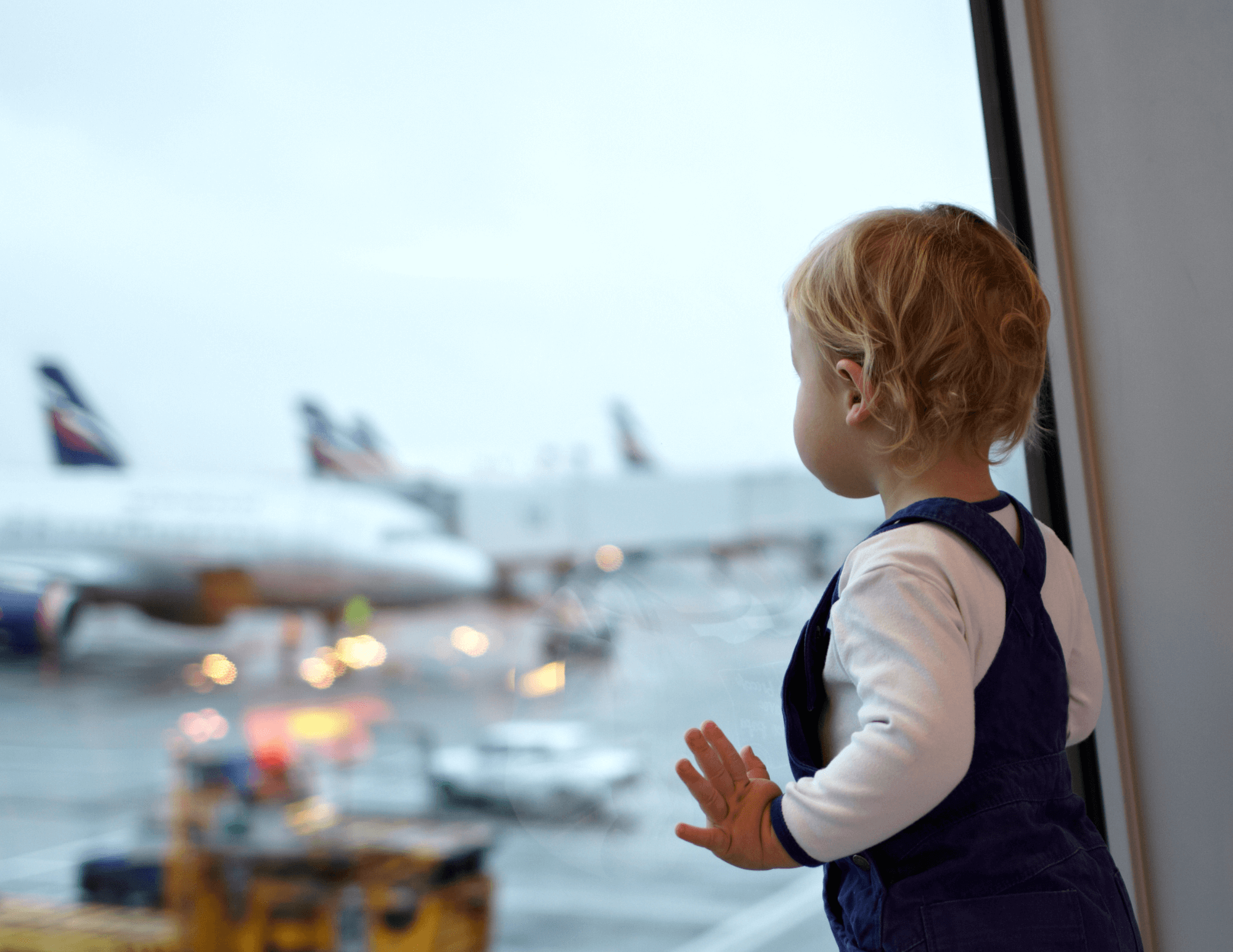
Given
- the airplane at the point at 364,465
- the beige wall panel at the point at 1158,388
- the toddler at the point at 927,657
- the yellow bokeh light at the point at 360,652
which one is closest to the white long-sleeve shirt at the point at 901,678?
the toddler at the point at 927,657

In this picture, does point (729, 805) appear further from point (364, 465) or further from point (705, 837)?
point (364, 465)

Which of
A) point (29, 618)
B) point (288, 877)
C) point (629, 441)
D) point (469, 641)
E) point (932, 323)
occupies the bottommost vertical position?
point (469, 641)

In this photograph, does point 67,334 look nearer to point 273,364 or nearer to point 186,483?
point 273,364

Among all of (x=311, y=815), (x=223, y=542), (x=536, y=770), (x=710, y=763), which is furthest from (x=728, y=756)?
(x=223, y=542)

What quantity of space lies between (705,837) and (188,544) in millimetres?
4280

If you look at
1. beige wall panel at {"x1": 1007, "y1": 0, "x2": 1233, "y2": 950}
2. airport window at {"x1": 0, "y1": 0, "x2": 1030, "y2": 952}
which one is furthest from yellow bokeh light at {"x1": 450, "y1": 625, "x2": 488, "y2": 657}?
beige wall panel at {"x1": 1007, "y1": 0, "x2": 1233, "y2": 950}

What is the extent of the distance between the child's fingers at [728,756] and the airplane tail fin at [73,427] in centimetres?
153

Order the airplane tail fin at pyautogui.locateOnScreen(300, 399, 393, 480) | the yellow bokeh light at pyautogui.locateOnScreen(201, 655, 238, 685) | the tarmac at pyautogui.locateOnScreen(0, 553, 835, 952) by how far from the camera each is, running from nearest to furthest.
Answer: the tarmac at pyautogui.locateOnScreen(0, 553, 835, 952), the yellow bokeh light at pyautogui.locateOnScreen(201, 655, 238, 685), the airplane tail fin at pyautogui.locateOnScreen(300, 399, 393, 480)

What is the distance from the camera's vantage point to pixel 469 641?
4.79 meters

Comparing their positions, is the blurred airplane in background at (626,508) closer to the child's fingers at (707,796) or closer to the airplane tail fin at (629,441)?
the airplane tail fin at (629,441)

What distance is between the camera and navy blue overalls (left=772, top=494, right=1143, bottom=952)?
0.39 m

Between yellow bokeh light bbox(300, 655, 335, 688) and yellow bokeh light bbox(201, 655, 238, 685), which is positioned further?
yellow bokeh light bbox(300, 655, 335, 688)

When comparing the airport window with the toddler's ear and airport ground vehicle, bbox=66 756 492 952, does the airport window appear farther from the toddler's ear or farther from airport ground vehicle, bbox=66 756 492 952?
the toddler's ear

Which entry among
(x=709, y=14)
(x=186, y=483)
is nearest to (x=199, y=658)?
(x=186, y=483)
